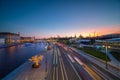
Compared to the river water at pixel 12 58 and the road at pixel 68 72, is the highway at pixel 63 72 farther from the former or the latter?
the river water at pixel 12 58

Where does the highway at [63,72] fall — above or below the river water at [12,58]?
above

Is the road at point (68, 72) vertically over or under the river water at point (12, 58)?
over

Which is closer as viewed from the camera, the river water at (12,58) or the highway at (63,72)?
the highway at (63,72)

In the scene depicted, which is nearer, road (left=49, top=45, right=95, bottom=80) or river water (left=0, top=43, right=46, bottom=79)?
road (left=49, top=45, right=95, bottom=80)

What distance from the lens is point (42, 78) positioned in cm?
2033

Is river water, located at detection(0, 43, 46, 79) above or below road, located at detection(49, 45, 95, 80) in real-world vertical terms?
below

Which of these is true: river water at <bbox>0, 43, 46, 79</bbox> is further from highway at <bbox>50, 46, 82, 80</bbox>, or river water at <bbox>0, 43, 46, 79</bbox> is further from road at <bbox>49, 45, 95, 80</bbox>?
road at <bbox>49, 45, 95, 80</bbox>

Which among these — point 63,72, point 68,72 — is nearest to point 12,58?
point 63,72

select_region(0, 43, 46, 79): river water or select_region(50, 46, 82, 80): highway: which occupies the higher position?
select_region(50, 46, 82, 80): highway

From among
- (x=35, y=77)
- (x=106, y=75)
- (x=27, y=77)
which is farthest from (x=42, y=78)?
(x=106, y=75)

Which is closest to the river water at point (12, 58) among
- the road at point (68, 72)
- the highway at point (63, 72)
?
the highway at point (63, 72)

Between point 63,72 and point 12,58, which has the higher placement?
point 63,72

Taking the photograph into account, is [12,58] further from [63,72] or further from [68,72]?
[68,72]

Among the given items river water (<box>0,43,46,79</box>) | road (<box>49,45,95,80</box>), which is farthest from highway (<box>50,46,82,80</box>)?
river water (<box>0,43,46,79</box>)
